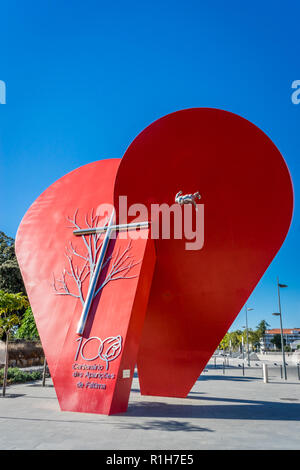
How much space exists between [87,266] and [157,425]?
16.8 feet

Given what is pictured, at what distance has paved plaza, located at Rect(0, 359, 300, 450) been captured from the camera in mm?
7082

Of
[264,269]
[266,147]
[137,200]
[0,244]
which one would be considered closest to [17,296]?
[137,200]

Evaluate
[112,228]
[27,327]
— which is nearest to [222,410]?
[112,228]

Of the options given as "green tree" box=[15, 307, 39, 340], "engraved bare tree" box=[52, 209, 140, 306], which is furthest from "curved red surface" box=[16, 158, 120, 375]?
"green tree" box=[15, 307, 39, 340]

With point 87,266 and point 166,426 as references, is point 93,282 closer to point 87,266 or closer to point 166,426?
point 87,266

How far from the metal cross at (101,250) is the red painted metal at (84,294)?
0.16m

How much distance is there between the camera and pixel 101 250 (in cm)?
1190

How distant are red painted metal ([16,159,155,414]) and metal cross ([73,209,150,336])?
16 cm

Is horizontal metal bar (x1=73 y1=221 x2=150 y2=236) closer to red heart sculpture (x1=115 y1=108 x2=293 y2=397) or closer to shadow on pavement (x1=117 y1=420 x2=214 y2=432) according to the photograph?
red heart sculpture (x1=115 y1=108 x2=293 y2=397)

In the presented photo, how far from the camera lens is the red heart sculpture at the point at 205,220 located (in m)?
11.8

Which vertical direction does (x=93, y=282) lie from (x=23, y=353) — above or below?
above

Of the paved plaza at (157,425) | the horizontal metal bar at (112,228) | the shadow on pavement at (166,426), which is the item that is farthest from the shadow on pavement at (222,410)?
the horizontal metal bar at (112,228)

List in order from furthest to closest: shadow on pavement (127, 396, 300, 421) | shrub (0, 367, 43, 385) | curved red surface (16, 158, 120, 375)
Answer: shrub (0, 367, 43, 385)
curved red surface (16, 158, 120, 375)
shadow on pavement (127, 396, 300, 421)

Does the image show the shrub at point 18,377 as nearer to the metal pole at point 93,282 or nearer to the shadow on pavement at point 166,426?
the metal pole at point 93,282
